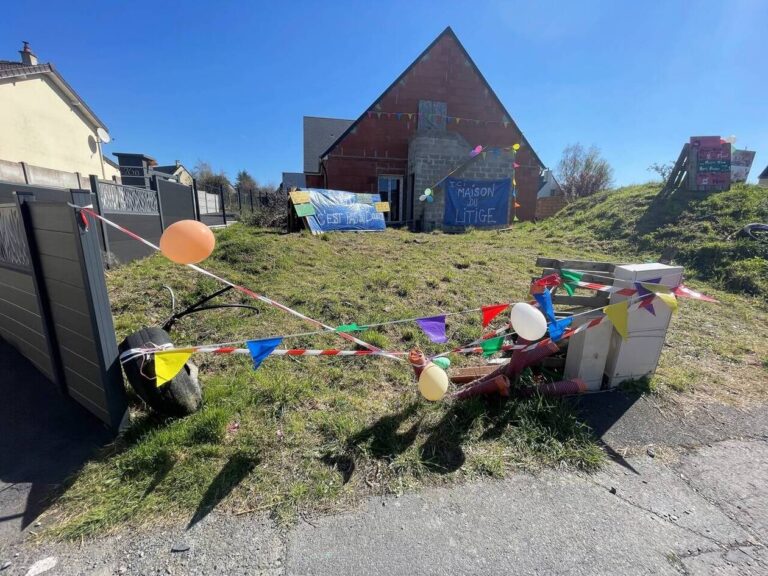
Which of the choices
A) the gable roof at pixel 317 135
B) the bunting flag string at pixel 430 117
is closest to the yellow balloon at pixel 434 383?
the bunting flag string at pixel 430 117

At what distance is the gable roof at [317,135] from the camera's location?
21.7 metres

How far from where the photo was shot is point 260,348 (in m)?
2.51

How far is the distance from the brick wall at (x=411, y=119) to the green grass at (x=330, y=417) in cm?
1238

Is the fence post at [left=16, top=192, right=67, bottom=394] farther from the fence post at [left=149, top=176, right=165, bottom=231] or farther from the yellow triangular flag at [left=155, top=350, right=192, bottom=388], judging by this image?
the fence post at [left=149, top=176, right=165, bottom=231]

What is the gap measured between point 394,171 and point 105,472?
55.4 feet

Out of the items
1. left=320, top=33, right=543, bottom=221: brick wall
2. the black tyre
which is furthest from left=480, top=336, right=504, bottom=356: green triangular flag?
left=320, top=33, right=543, bottom=221: brick wall

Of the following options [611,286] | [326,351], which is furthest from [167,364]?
[611,286]

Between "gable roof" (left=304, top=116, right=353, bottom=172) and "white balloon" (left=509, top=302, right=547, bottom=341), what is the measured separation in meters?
20.0

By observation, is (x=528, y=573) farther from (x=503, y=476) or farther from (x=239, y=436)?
(x=239, y=436)

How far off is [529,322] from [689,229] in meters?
10.0

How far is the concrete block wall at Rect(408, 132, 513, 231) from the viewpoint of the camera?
15.2m

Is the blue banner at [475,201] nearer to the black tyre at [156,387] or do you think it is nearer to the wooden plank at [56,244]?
the black tyre at [156,387]

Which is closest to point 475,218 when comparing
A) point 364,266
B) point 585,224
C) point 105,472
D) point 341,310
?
point 585,224

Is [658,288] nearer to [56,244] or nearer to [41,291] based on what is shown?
[56,244]
